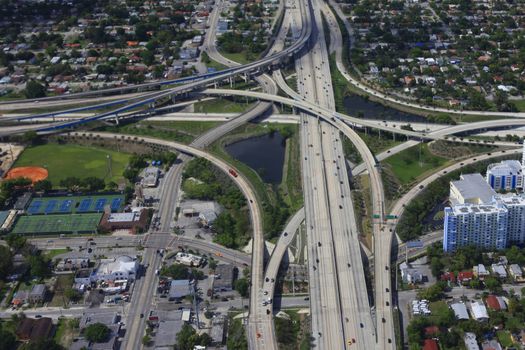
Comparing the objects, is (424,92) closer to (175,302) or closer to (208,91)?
(208,91)

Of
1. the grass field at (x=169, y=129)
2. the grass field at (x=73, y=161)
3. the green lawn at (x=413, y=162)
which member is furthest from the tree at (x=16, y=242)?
the green lawn at (x=413, y=162)

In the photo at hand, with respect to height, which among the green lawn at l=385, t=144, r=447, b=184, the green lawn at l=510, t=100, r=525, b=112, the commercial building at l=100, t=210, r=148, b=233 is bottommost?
the commercial building at l=100, t=210, r=148, b=233

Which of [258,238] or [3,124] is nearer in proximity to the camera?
[258,238]

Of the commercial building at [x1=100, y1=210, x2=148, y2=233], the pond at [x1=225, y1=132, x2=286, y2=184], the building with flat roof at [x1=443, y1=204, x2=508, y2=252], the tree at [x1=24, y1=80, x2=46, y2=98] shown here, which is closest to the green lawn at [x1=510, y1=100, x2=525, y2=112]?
the pond at [x1=225, y1=132, x2=286, y2=184]

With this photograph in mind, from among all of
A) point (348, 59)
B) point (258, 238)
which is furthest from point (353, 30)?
point (258, 238)

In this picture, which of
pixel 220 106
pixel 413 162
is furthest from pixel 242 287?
pixel 220 106

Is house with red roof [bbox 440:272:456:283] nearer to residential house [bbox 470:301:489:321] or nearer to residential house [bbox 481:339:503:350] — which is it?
residential house [bbox 470:301:489:321]
